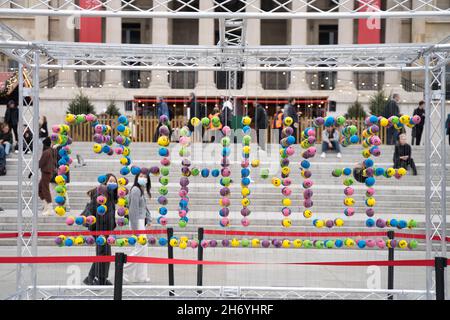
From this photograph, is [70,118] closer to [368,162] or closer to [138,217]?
[138,217]

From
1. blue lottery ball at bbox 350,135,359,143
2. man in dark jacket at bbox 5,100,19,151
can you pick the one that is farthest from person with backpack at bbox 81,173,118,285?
man in dark jacket at bbox 5,100,19,151

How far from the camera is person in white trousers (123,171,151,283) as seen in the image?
12.7 m

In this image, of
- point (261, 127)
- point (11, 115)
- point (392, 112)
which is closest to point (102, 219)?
point (261, 127)

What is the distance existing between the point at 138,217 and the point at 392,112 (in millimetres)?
8052

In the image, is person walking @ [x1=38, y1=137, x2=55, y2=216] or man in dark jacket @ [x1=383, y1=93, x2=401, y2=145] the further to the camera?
man in dark jacket @ [x1=383, y1=93, x2=401, y2=145]

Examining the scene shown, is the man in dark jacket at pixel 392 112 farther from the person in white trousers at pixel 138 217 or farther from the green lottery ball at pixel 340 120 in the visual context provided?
the person in white trousers at pixel 138 217

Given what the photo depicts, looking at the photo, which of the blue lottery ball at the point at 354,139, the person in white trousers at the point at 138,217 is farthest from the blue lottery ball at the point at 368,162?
the person in white trousers at the point at 138,217

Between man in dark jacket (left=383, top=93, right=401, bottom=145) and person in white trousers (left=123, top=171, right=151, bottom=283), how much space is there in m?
6.93

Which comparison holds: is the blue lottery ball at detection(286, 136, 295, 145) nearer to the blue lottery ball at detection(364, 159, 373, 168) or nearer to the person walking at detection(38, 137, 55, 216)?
the blue lottery ball at detection(364, 159, 373, 168)

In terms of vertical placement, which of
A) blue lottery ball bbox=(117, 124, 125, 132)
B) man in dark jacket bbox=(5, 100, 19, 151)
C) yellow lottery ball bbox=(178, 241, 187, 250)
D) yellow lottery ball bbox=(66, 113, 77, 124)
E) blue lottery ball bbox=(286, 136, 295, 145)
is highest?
man in dark jacket bbox=(5, 100, 19, 151)

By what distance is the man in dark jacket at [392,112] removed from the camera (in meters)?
17.9

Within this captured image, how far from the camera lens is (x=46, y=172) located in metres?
17.6

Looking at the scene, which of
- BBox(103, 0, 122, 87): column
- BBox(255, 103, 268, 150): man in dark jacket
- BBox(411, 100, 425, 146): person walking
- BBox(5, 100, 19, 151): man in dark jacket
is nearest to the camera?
BBox(255, 103, 268, 150): man in dark jacket
